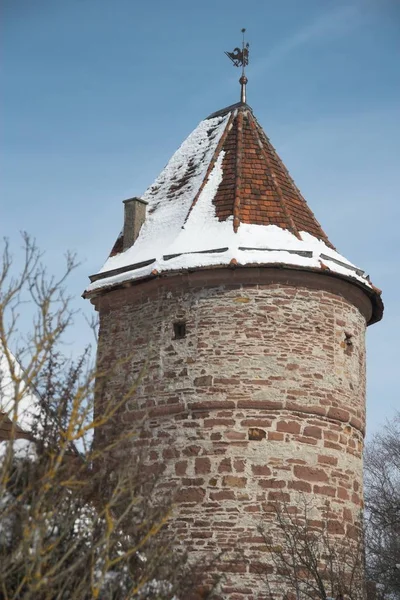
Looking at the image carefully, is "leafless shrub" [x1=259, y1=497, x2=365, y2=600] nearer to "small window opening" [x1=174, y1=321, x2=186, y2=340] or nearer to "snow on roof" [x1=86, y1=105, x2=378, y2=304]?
"small window opening" [x1=174, y1=321, x2=186, y2=340]

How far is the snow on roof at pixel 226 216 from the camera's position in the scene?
1283 cm

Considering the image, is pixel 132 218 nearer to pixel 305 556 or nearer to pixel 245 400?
pixel 245 400

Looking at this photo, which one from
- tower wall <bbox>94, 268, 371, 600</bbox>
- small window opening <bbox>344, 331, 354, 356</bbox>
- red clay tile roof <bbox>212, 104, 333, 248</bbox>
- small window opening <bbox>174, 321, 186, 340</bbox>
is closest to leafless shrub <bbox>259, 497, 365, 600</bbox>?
tower wall <bbox>94, 268, 371, 600</bbox>

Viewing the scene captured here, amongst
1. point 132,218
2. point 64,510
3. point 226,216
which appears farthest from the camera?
point 132,218

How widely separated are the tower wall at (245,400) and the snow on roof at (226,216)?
0.25m

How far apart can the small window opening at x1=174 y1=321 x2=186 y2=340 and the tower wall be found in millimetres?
56

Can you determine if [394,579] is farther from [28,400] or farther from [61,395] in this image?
[61,395]

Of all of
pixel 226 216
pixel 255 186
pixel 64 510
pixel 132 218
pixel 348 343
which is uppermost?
pixel 255 186

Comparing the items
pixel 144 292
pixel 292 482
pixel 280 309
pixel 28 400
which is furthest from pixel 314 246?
pixel 28 400

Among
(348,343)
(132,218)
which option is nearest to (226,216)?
(132,218)

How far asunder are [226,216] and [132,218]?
158 centimetres

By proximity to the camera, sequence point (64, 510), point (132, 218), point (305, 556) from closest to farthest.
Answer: point (64, 510) < point (305, 556) < point (132, 218)

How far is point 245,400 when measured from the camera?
12.1 m

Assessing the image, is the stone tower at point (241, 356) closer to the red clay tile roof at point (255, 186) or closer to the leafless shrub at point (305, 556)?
the red clay tile roof at point (255, 186)
